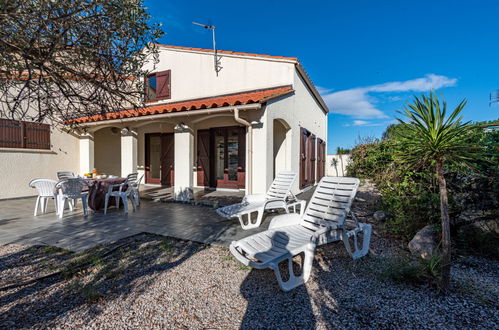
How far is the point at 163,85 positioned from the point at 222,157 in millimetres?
4639

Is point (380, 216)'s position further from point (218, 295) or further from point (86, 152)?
point (86, 152)

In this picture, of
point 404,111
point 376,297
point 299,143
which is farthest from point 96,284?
point 299,143

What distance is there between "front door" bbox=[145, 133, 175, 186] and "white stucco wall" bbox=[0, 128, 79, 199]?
9.79 feet

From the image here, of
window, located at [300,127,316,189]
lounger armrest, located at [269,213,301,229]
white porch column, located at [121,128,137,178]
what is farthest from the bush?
white porch column, located at [121,128,137,178]

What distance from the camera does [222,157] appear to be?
1035 centimetres

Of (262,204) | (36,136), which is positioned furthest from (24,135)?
(262,204)

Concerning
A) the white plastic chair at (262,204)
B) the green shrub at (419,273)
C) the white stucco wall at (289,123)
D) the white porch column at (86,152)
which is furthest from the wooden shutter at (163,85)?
the green shrub at (419,273)

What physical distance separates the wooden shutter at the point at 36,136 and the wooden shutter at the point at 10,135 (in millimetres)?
192

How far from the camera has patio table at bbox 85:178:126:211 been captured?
654 cm

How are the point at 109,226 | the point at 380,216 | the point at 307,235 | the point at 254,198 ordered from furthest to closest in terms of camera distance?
the point at 254,198 → the point at 380,216 → the point at 109,226 → the point at 307,235

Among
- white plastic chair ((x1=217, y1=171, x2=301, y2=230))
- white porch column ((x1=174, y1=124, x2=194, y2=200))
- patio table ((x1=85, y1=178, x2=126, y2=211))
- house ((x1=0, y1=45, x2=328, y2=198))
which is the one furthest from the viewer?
white porch column ((x1=174, y1=124, x2=194, y2=200))

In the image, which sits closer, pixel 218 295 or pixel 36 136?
pixel 218 295

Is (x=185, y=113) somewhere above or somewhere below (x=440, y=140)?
above

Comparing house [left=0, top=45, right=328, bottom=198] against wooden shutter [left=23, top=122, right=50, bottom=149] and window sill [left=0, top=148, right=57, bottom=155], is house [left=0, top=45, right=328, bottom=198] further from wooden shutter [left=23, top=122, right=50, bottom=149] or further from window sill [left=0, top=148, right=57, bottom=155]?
wooden shutter [left=23, top=122, right=50, bottom=149]
